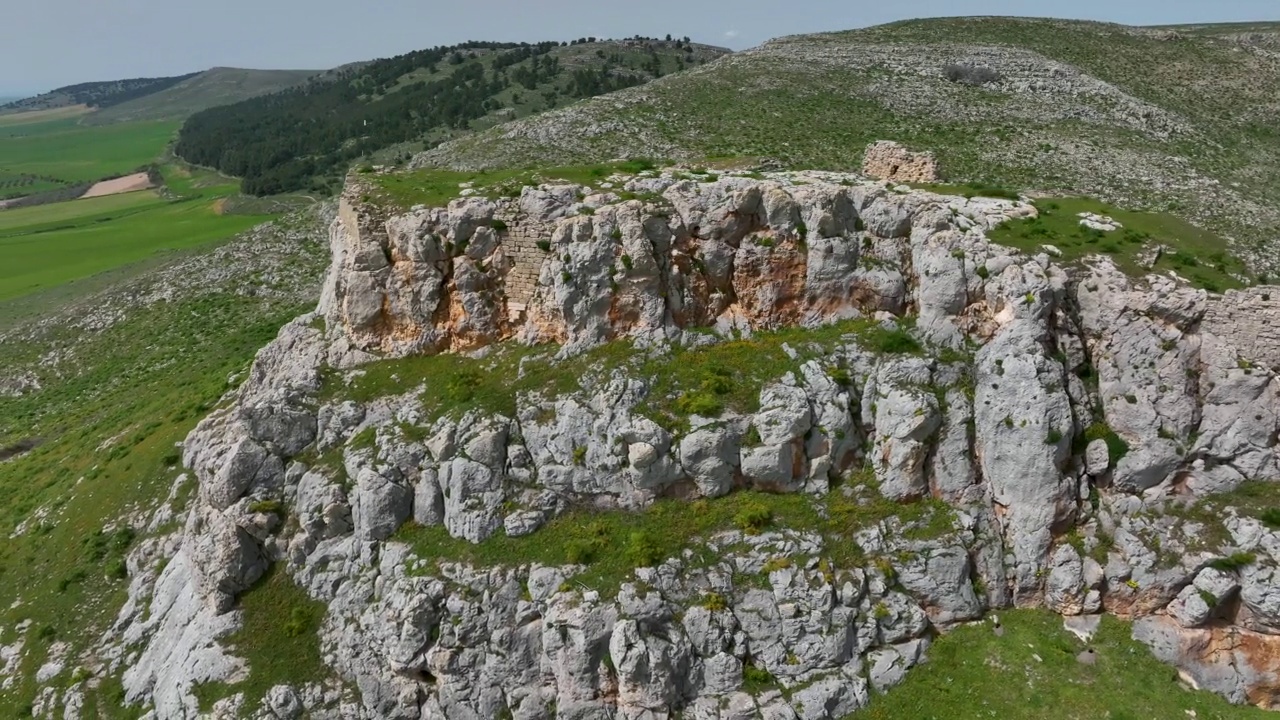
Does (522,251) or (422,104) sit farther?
(422,104)

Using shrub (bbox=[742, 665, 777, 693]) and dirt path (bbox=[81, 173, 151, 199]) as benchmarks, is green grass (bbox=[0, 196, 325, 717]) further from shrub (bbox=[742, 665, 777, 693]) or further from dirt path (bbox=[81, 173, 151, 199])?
dirt path (bbox=[81, 173, 151, 199])

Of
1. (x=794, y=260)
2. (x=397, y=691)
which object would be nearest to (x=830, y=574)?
(x=794, y=260)

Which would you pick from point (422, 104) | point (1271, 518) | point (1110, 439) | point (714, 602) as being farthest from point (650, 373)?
point (422, 104)

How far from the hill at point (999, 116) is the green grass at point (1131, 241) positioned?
33.0ft

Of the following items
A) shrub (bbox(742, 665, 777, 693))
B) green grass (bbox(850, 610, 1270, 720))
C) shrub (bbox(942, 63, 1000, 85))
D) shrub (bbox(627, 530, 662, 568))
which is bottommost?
green grass (bbox(850, 610, 1270, 720))

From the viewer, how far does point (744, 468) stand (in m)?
21.7

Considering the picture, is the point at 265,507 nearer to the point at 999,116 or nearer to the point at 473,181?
the point at 473,181

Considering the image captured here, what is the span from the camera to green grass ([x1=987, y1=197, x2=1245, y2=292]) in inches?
889

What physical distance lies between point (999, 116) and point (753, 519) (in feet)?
144

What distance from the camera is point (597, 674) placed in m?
19.1

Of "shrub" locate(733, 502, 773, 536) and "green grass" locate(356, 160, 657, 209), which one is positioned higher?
"green grass" locate(356, 160, 657, 209)

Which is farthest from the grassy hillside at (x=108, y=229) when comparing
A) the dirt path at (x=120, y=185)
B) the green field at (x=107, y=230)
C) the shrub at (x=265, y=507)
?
the shrub at (x=265, y=507)

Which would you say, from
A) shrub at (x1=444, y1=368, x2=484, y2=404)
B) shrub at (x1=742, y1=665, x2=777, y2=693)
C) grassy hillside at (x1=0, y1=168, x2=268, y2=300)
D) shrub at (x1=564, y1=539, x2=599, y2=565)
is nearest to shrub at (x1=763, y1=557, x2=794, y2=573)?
shrub at (x1=742, y1=665, x2=777, y2=693)

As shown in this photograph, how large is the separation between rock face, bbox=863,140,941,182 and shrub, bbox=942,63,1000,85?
30915 millimetres
